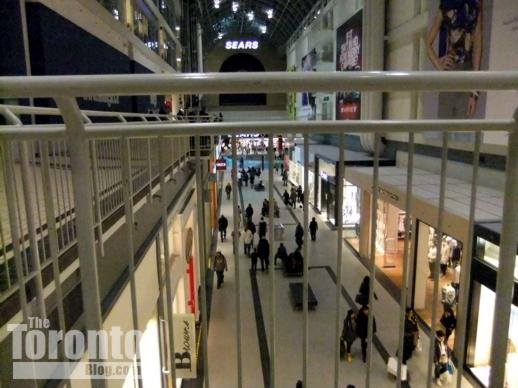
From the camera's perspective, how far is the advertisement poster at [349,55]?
1750 centimetres

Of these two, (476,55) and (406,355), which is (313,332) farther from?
(476,55)

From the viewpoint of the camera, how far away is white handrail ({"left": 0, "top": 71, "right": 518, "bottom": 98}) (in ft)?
4.10

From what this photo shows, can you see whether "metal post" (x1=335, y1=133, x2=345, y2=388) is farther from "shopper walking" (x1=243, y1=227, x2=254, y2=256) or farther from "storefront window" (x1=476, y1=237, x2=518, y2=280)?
"shopper walking" (x1=243, y1=227, x2=254, y2=256)

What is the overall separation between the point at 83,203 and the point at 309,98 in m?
28.6

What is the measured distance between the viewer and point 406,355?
685 cm

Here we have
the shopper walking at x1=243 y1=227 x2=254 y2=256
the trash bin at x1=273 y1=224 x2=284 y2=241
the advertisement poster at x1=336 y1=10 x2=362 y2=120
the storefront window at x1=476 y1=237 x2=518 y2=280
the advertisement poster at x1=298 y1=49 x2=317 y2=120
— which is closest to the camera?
the storefront window at x1=476 y1=237 x2=518 y2=280

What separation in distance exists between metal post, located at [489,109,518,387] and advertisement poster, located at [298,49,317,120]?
25128mm

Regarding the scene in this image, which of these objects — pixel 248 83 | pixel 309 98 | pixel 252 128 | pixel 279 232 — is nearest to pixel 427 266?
pixel 279 232

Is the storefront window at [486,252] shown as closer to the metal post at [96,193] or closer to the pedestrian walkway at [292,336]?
the pedestrian walkway at [292,336]

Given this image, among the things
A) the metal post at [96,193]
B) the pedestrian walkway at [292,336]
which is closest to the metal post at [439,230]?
the metal post at [96,193]

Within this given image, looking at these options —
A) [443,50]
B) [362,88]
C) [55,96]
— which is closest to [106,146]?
[55,96]

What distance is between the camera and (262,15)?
43.8 metres

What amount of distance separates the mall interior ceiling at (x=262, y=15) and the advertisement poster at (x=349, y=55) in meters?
9.10

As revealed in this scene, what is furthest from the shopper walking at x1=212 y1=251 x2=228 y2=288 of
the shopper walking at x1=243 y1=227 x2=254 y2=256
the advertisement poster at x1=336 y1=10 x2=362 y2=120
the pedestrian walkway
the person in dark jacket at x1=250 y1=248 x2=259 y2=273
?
the advertisement poster at x1=336 y1=10 x2=362 y2=120
